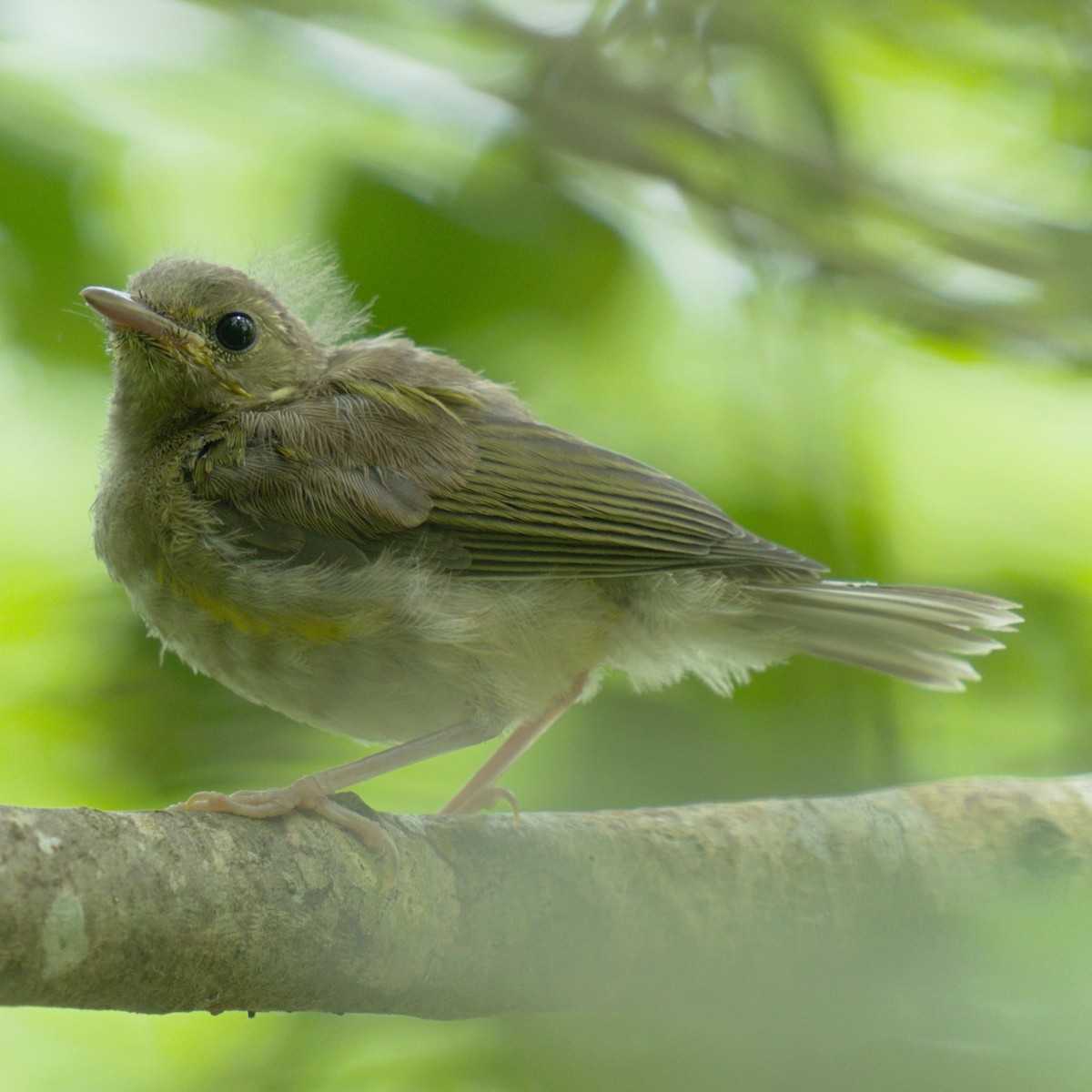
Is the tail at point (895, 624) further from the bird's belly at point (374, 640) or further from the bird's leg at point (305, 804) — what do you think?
the bird's leg at point (305, 804)

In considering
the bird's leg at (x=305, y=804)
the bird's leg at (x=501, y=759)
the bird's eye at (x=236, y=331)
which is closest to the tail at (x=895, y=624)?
the bird's leg at (x=501, y=759)

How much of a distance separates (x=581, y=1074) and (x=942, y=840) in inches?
59.4

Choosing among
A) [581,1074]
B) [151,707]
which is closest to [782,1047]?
[581,1074]

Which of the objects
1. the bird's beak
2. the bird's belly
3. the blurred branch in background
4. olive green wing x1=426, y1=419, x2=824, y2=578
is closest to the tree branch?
the bird's belly

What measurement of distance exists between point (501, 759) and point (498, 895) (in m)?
0.97

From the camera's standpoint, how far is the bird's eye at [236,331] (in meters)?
3.31

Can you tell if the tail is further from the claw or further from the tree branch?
the claw

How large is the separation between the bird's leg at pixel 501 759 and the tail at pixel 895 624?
23.9 inches

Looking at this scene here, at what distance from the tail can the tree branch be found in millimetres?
365

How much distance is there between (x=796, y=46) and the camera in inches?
101

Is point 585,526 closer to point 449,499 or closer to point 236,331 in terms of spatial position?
point 449,499

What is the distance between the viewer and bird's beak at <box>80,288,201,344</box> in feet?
9.15

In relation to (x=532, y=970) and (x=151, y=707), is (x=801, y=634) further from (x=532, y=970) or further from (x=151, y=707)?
(x=151, y=707)

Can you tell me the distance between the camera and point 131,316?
294 cm
